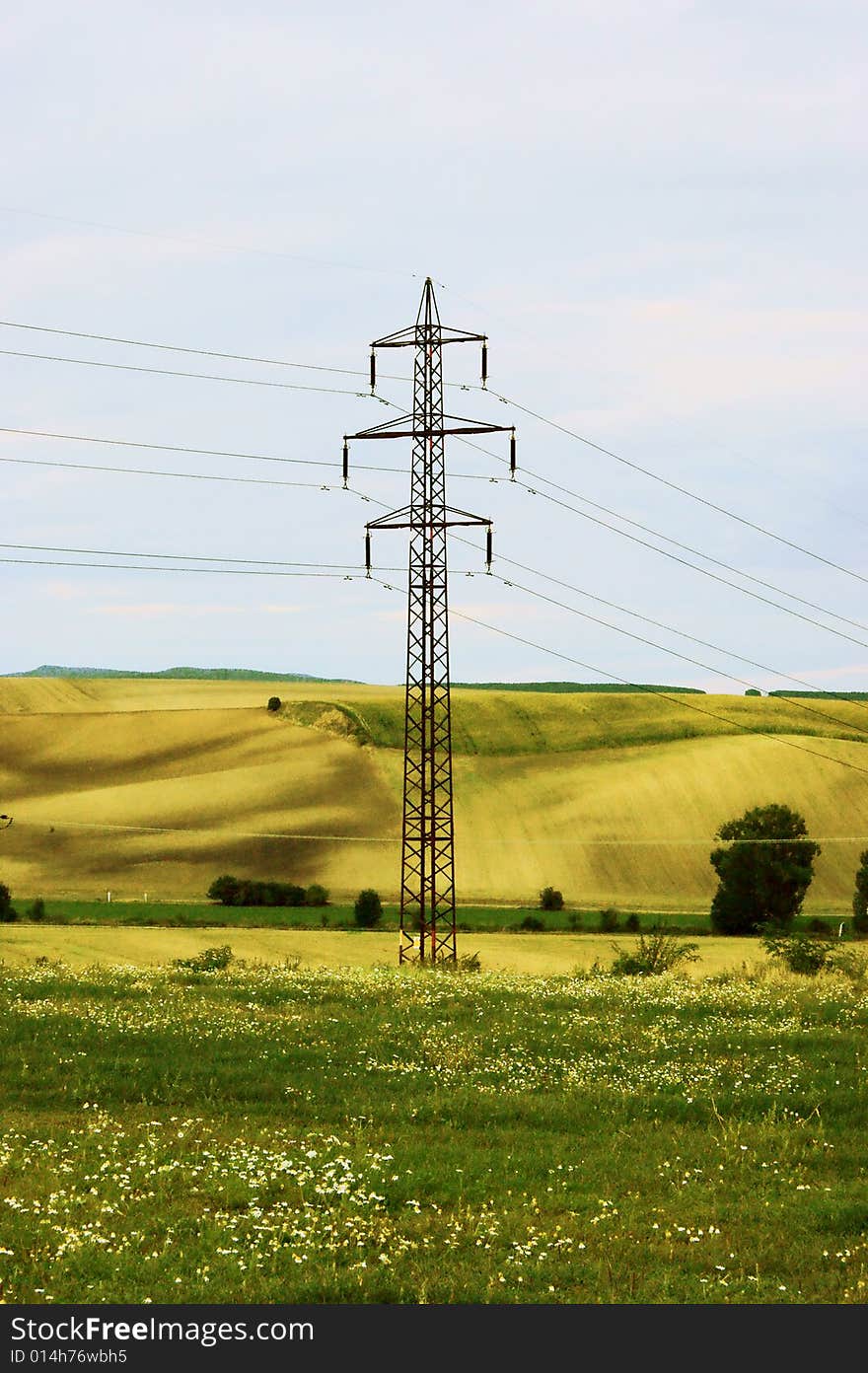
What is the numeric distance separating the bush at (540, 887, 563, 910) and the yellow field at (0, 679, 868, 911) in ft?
9.42

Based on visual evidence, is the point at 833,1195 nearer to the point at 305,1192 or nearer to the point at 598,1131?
the point at 598,1131

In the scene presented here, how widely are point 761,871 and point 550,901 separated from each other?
47.3ft

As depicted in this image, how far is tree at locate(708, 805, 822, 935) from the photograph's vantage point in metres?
83.2

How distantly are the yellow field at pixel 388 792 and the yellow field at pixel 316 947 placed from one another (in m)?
23.7

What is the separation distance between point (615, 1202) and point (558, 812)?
99.3 m

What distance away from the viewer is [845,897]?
98938mm

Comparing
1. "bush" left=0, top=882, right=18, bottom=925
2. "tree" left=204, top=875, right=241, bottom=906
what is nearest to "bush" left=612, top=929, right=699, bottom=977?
"bush" left=0, top=882, right=18, bottom=925

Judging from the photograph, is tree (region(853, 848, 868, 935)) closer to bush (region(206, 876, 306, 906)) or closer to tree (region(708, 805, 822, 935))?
tree (region(708, 805, 822, 935))

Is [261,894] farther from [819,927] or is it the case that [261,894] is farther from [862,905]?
[862,905]

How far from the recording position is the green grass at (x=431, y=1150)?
39.7ft

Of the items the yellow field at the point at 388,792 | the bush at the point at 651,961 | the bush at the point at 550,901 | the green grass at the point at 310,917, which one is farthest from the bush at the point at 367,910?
the bush at the point at 651,961

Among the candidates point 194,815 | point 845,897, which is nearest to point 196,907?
point 194,815

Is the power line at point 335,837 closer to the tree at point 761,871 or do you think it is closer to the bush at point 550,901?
the bush at point 550,901

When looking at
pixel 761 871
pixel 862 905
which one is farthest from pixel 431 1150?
pixel 761 871
